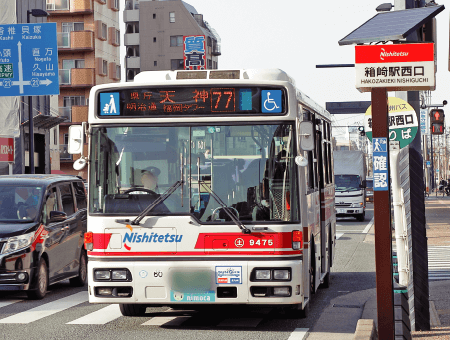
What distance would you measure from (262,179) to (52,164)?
48.4m

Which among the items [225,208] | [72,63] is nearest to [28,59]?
[225,208]

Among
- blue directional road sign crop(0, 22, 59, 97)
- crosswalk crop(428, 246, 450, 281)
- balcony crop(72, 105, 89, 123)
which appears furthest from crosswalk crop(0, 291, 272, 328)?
balcony crop(72, 105, 89, 123)

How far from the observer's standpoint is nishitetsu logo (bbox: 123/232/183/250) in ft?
28.9

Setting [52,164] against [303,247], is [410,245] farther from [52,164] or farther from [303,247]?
[52,164]

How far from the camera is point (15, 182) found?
1298 cm

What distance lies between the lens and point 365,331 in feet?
24.9

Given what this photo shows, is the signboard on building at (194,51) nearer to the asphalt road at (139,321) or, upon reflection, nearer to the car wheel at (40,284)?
the asphalt road at (139,321)

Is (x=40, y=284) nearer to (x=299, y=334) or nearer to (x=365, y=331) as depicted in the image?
(x=299, y=334)

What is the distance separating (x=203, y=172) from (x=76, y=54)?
55505 mm

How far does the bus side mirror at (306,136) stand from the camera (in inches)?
344

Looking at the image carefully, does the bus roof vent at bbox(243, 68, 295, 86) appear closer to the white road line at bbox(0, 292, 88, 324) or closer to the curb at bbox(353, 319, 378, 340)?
the curb at bbox(353, 319, 378, 340)

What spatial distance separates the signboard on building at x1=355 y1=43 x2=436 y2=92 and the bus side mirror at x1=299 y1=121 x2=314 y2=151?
1870 millimetres

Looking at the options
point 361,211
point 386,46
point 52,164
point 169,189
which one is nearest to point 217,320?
point 169,189

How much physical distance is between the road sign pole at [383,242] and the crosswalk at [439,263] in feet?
26.7
